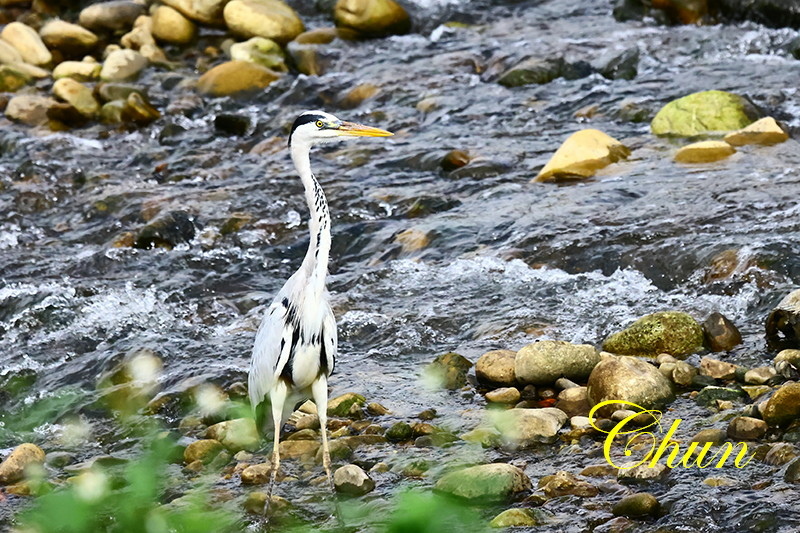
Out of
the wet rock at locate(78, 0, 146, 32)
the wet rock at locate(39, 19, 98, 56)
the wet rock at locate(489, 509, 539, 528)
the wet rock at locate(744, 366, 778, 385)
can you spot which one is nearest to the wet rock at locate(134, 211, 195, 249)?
the wet rock at locate(744, 366, 778, 385)

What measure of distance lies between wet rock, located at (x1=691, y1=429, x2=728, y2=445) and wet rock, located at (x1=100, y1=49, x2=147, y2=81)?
10.3 meters

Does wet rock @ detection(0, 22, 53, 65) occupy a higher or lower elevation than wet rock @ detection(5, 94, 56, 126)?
higher

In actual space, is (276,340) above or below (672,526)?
above

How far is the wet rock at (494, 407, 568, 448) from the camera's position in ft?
16.0

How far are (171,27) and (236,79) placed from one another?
230cm

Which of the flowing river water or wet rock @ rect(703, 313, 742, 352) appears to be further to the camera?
the flowing river water

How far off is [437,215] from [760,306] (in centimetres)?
295

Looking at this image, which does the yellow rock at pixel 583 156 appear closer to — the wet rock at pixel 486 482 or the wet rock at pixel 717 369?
the wet rock at pixel 717 369

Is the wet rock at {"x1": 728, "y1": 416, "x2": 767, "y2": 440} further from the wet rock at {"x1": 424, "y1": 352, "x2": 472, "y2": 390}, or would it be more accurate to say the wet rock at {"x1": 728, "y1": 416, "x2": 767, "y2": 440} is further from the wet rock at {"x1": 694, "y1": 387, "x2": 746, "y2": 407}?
the wet rock at {"x1": 424, "y1": 352, "x2": 472, "y2": 390}

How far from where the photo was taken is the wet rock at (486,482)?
4.20 m

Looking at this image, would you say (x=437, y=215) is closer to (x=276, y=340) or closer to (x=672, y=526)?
(x=276, y=340)

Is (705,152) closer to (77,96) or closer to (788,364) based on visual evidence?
(788,364)

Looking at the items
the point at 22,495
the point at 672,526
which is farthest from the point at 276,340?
the point at 672,526

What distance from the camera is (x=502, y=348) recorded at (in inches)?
243
